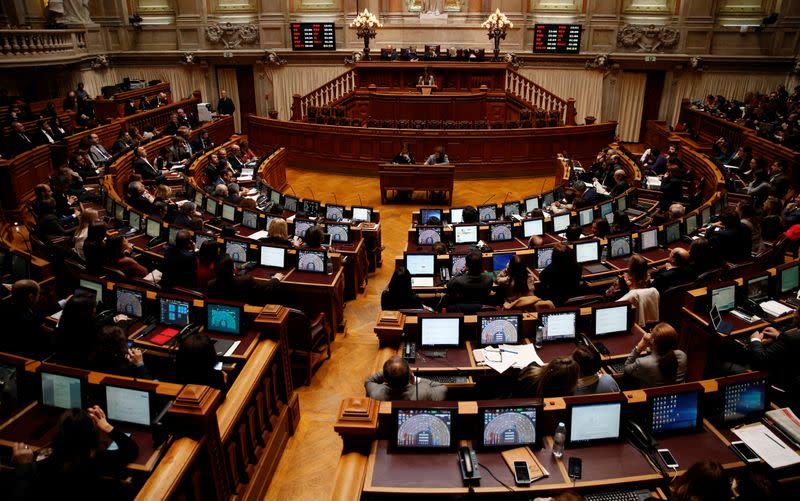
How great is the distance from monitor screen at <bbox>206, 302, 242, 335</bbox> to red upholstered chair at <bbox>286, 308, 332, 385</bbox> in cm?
77

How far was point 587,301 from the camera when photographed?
5.32 m

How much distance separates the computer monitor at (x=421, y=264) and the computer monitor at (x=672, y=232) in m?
3.15

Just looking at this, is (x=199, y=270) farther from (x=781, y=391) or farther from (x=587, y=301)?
(x=781, y=391)

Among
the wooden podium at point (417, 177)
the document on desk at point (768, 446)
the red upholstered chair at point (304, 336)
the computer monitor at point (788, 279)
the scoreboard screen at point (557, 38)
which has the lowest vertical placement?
the red upholstered chair at point (304, 336)

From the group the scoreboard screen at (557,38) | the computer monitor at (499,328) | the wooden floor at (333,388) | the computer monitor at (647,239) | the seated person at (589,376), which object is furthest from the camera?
the scoreboard screen at (557,38)

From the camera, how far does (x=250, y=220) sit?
8039 millimetres

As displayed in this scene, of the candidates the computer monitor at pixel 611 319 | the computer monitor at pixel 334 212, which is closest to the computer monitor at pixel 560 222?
the computer monitor at pixel 611 319

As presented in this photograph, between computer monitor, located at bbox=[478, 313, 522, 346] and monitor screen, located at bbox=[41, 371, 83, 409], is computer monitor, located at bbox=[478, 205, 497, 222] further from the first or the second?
monitor screen, located at bbox=[41, 371, 83, 409]

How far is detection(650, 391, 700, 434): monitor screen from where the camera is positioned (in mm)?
3398

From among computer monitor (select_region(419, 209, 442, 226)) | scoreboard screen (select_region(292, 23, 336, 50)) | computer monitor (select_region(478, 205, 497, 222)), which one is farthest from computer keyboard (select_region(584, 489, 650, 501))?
scoreboard screen (select_region(292, 23, 336, 50))

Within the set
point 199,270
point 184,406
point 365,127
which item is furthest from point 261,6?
point 184,406

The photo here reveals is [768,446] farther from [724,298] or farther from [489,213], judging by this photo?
[489,213]

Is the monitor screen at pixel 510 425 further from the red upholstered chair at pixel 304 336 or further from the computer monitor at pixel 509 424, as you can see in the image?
the red upholstered chair at pixel 304 336

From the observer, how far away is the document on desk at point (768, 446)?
3.22 m
